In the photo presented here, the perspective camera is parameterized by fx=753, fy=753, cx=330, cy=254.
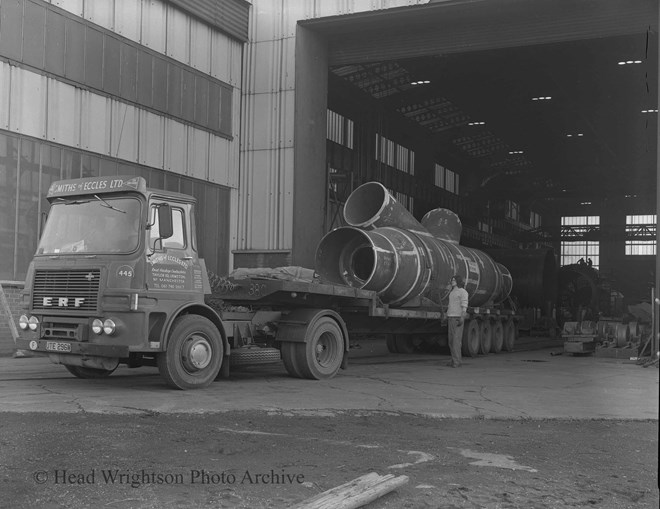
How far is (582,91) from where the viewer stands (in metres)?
32.8

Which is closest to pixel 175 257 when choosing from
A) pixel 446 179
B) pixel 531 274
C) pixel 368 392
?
pixel 368 392

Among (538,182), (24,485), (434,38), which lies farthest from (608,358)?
(538,182)

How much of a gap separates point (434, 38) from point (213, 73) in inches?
257

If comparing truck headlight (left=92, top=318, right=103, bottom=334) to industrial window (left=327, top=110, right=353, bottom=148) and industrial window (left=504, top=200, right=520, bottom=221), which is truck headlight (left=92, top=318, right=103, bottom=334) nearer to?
industrial window (left=327, top=110, right=353, bottom=148)

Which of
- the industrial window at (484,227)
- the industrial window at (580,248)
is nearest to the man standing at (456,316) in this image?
the industrial window at (484,227)

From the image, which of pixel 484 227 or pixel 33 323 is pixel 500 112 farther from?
pixel 33 323

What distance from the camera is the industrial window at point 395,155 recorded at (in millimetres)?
36388

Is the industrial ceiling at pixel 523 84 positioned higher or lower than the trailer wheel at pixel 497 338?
higher

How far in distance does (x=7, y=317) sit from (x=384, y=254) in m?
7.90

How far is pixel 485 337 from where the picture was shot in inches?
770

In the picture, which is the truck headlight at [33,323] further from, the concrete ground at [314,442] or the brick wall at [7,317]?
the brick wall at [7,317]

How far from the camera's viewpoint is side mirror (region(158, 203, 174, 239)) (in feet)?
30.9

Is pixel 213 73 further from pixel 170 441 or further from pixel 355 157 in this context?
pixel 170 441

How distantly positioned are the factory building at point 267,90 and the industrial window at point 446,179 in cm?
671
